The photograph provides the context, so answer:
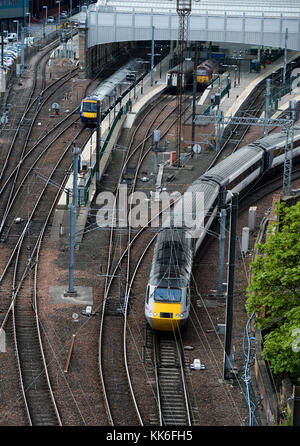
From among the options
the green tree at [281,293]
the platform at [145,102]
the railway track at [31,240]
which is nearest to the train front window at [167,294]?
the green tree at [281,293]

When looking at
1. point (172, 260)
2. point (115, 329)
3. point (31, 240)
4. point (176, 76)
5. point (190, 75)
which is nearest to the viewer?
point (115, 329)

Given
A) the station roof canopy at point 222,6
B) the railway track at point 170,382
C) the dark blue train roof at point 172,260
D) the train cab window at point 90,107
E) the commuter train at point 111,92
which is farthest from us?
the station roof canopy at point 222,6

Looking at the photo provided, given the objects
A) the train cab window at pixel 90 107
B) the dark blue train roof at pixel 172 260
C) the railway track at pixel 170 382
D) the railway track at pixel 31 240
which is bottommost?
the railway track at pixel 170 382

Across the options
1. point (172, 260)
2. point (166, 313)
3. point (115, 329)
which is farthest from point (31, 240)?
point (166, 313)

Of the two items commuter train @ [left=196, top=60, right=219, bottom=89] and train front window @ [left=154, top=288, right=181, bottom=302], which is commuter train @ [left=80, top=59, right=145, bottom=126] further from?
train front window @ [left=154, top=288, right=181, bottom=302]

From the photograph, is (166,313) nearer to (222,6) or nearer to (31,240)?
(31,240)

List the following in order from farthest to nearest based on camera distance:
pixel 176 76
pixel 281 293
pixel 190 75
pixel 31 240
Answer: pixel 190 75
pixel 176 76
pixel 31 240
pixel 281 293

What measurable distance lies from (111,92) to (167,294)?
36.2m

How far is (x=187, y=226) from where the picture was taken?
134 ft

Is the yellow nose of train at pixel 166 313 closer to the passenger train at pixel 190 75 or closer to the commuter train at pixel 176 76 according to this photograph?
the commuter train at pixel 176 76

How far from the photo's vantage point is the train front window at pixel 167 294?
35.4 meters

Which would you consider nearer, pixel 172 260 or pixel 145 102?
pixel 172 260

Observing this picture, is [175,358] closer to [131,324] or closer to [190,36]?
[131,324]
